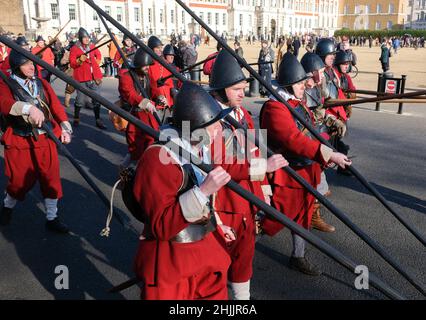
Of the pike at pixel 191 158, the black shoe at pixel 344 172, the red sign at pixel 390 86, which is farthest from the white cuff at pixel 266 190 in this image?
the red sign at pixel 390 86

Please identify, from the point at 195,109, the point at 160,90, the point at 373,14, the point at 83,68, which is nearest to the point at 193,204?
the point at 195,109

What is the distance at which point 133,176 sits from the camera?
234 cm

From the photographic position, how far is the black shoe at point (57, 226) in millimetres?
4973

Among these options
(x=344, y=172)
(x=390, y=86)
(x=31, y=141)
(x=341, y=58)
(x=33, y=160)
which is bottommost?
(x=344, y=172)

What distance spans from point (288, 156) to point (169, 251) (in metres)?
2.01

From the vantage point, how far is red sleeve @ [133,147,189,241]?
215cm

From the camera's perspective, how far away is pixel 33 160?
483 cm

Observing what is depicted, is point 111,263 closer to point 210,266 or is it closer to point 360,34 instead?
point 210,266

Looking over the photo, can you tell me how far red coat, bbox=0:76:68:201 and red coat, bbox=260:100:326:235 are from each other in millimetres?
2413

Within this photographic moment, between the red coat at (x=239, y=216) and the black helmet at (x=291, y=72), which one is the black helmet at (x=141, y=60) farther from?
the red coat at (x=239, y=216)

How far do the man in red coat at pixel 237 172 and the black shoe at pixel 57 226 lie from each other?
245cm

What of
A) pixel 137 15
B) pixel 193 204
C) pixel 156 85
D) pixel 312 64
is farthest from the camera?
pixel 137 15

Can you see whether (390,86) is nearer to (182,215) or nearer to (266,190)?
(266,190)
